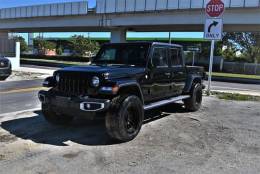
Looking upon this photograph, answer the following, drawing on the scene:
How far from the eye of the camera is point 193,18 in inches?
1121

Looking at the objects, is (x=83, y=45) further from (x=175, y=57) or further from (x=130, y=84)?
(x=130, y=84)

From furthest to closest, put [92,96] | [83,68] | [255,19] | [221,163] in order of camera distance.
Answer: [255,19] < [83,68] < [92,96] < [221,163]

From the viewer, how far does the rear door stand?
8492 mm

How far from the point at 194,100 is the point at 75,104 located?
14.1 ft

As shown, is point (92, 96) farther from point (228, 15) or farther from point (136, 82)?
point (228, 15)

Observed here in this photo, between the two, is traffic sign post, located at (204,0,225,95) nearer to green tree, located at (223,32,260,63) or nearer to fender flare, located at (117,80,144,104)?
fender flare, located at (117,80,144,104)

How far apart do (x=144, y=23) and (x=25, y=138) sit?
25.7 m

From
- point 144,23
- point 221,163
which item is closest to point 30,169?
point 221,163

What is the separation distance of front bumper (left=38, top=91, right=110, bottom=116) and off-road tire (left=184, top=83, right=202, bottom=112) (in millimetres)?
3971

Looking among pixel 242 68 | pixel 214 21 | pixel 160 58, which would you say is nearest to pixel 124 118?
pixel 160 58

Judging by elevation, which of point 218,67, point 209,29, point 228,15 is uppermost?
point 228,15


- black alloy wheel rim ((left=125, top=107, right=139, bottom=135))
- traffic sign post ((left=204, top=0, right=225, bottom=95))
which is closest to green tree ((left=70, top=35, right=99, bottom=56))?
traffic sign post ((left=204, top=0, right=225, bottom=95))

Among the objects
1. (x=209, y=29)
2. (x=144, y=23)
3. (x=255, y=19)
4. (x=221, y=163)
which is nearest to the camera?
(x=221, y=163)

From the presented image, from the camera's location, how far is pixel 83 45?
2447 inches
